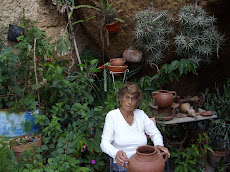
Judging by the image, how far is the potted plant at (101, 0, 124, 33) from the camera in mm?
3676

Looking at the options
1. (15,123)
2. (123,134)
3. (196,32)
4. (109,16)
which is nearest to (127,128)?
(123,134)

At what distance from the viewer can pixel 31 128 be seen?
2832mm

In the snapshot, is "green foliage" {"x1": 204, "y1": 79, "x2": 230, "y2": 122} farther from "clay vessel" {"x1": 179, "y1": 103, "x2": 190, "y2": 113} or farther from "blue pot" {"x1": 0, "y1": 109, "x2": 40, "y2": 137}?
"blue pot" {"x1": 0, "y1": 109, "x2": 40, "y2": 137}

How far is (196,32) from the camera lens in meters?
3.44

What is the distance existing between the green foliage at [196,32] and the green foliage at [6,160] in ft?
8.73

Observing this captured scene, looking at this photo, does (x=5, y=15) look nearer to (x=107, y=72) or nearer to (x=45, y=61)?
(x=45, y=61)

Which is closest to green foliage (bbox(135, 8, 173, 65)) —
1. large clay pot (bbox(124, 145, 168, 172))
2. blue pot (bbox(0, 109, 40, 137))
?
blue pot (bbox(0, 109, 40, 137))

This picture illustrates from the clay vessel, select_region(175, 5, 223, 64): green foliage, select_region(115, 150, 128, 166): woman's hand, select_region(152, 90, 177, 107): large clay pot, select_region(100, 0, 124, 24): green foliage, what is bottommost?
select_region(115, 150, 128, 166): woman's hand

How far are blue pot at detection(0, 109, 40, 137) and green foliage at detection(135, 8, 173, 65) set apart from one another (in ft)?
6.34

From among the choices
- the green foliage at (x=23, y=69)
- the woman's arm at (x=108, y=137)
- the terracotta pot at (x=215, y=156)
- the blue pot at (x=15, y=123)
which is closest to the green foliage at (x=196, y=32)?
the terracotta pot at (x=215, y=156)

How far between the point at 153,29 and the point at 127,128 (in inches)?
72.5

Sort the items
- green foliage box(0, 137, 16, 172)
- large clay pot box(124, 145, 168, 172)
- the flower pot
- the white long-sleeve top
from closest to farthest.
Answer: large clay pot box(124, 145, 168, 172), green foliage box(0, 137, 16, 172), the white long-sleeve top, the flower pot

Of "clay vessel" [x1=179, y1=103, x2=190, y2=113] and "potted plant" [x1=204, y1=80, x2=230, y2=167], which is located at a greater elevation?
"clay vessel" [x1=179, y1=103, x2=190, y2=113]

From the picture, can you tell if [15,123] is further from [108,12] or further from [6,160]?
[108,12]
